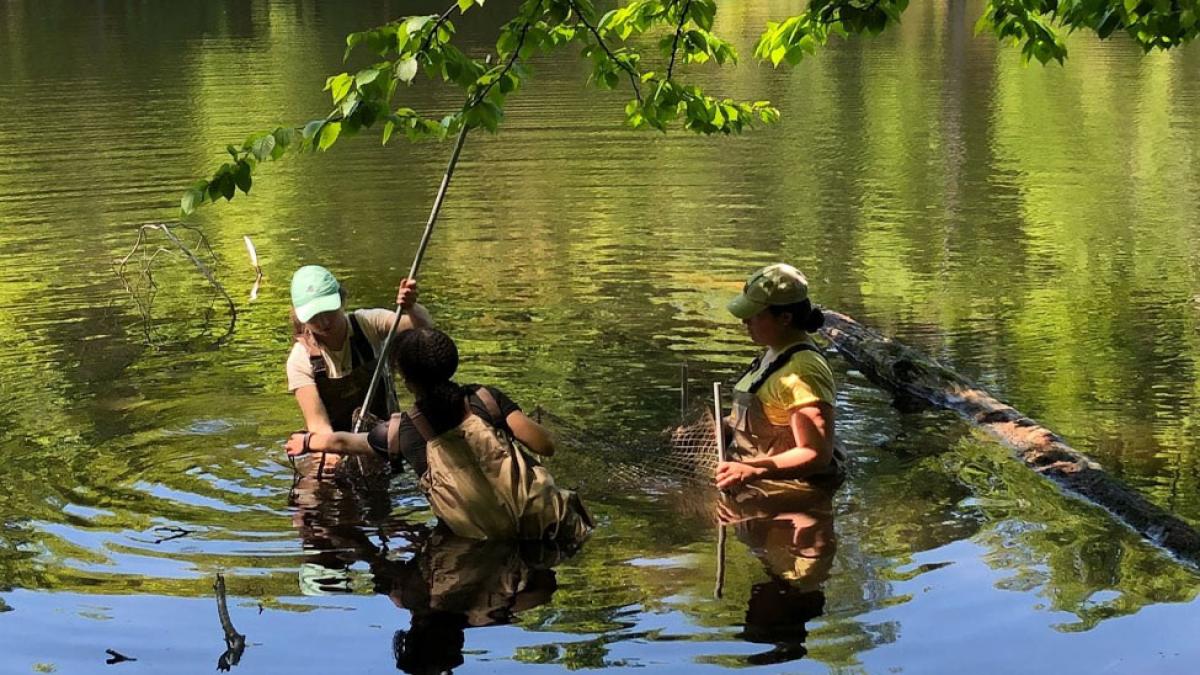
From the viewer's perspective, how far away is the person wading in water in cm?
719

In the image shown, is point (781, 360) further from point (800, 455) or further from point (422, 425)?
→ point (422, 425)

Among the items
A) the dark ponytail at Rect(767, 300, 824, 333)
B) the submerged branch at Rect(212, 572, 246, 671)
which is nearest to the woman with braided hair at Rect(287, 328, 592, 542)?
the submerged branch at Rect(212, 572, 246, 671)

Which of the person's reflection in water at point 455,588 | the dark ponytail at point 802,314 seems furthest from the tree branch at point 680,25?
the person's reflection in water at point 455,588

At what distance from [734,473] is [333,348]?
7.18 ft

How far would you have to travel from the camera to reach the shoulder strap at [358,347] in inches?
300

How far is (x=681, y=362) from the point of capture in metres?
10.7

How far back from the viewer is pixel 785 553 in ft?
22.2

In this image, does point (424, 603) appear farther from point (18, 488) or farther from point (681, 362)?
point (681, 362)

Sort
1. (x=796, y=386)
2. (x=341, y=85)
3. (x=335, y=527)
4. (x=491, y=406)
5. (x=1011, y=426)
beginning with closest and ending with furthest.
Answer: 1. (x=341, y=85)
2. (x=491, y=406)
3. (x=796, y=386)
4. (x=335, y=527)
5. (x=1011, y=426)

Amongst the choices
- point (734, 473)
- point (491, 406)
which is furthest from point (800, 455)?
point (491, 406)

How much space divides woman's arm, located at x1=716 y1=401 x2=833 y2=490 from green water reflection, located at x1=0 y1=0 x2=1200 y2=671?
35 cm

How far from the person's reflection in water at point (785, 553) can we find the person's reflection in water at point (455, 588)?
0.90 meters

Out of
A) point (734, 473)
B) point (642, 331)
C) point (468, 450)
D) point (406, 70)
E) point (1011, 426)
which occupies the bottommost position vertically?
point (642, 331)

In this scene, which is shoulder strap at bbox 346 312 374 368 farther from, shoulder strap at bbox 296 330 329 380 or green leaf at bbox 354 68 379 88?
green leaf at bbox 354 68 379 88
